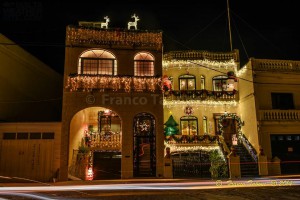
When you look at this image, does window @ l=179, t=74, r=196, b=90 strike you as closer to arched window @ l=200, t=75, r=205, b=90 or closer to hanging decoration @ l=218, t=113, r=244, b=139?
arched window @ l=200, t=75, r=205, b=90

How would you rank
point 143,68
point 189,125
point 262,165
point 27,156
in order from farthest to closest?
1. point 189,125
2. point 143,68
3. point 262,165
4. point 27,156

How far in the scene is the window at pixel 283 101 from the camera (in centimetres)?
2377

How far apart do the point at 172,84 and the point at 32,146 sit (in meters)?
12.6

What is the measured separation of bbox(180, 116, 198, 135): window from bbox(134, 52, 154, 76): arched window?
593 centimetres

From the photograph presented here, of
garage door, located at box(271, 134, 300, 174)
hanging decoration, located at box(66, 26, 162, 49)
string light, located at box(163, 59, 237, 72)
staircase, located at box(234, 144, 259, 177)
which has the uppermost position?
hanging decoration, located at box(66, 26, 162, 49)

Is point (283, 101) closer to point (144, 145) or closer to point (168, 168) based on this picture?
point (168, 168)

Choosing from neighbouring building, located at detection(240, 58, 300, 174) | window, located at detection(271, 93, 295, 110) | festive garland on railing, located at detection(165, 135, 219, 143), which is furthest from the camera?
window, located at detection(271, 93, 295, 110)

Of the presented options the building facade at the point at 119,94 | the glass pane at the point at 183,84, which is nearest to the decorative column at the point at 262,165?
the building facade at the point at 119,94

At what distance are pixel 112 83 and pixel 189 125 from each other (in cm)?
852

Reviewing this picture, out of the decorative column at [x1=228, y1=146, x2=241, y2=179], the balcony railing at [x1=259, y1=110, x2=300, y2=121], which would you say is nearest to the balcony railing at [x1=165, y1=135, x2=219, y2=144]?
the decorative column at [x1=228, y1=146, x2=241, y2=179]

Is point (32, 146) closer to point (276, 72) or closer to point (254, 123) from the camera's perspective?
point (254, 123)

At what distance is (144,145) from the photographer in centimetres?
2064

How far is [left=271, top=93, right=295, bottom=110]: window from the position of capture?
78.0 feet

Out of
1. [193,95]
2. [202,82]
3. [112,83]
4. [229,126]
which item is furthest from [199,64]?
[112,83]
